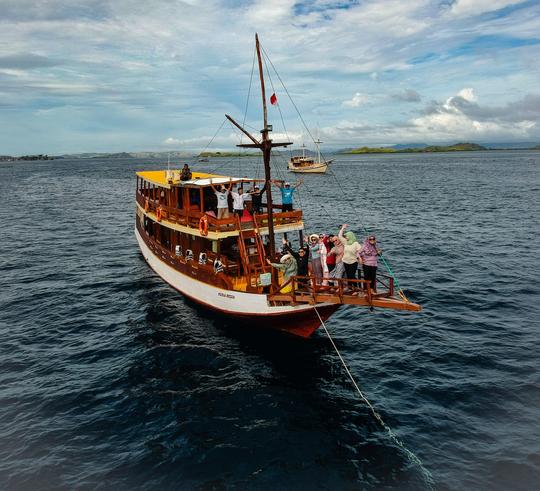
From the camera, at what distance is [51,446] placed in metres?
12.3

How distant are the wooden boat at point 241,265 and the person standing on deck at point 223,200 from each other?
1.14 ft

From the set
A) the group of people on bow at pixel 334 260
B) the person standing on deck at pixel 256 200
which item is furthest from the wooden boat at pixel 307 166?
the group of people on bow at pixel 334 260

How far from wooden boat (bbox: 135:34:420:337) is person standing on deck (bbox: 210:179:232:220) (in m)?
0.35

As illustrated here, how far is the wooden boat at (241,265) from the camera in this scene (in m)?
15.4

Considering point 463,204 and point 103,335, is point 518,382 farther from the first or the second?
point 463,204

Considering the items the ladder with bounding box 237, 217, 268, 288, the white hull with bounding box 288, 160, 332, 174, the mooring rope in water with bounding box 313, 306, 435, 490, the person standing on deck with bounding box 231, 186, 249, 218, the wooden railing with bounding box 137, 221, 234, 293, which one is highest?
the white hull with bounding box 288, 160, 332, 174

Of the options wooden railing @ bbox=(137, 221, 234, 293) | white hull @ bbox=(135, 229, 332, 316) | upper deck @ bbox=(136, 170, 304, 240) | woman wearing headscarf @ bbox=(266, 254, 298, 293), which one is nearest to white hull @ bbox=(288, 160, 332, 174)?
upper deck @ bbox=(136, 170, 304, 240)

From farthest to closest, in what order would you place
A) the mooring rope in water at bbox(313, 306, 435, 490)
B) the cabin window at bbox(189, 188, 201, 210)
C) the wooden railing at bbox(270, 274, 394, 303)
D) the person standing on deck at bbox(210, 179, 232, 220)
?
the cabin window at bbox(189, 188, 201, 210)
the person standing on deck at bbox(210, 179, 232, 220)
the wooden railing at bbox(270, 274, 394, 303)
the mooring rope in water at bbox(313, 306, 435, 490)

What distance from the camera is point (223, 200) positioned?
781 inches

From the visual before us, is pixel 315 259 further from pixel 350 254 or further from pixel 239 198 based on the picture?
pixel 239 198

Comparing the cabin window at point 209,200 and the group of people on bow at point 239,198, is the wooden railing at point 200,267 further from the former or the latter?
the cabin window at point 209,200

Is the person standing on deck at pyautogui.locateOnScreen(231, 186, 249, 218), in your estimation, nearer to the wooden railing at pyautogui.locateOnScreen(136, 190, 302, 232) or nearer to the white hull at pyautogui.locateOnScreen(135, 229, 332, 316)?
the wooden railing at pyautogui.locateOnScreen(136, 190, 302, 232)

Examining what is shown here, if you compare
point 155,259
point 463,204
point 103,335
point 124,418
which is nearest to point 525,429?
point 124,418

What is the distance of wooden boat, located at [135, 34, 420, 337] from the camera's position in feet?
50.4
